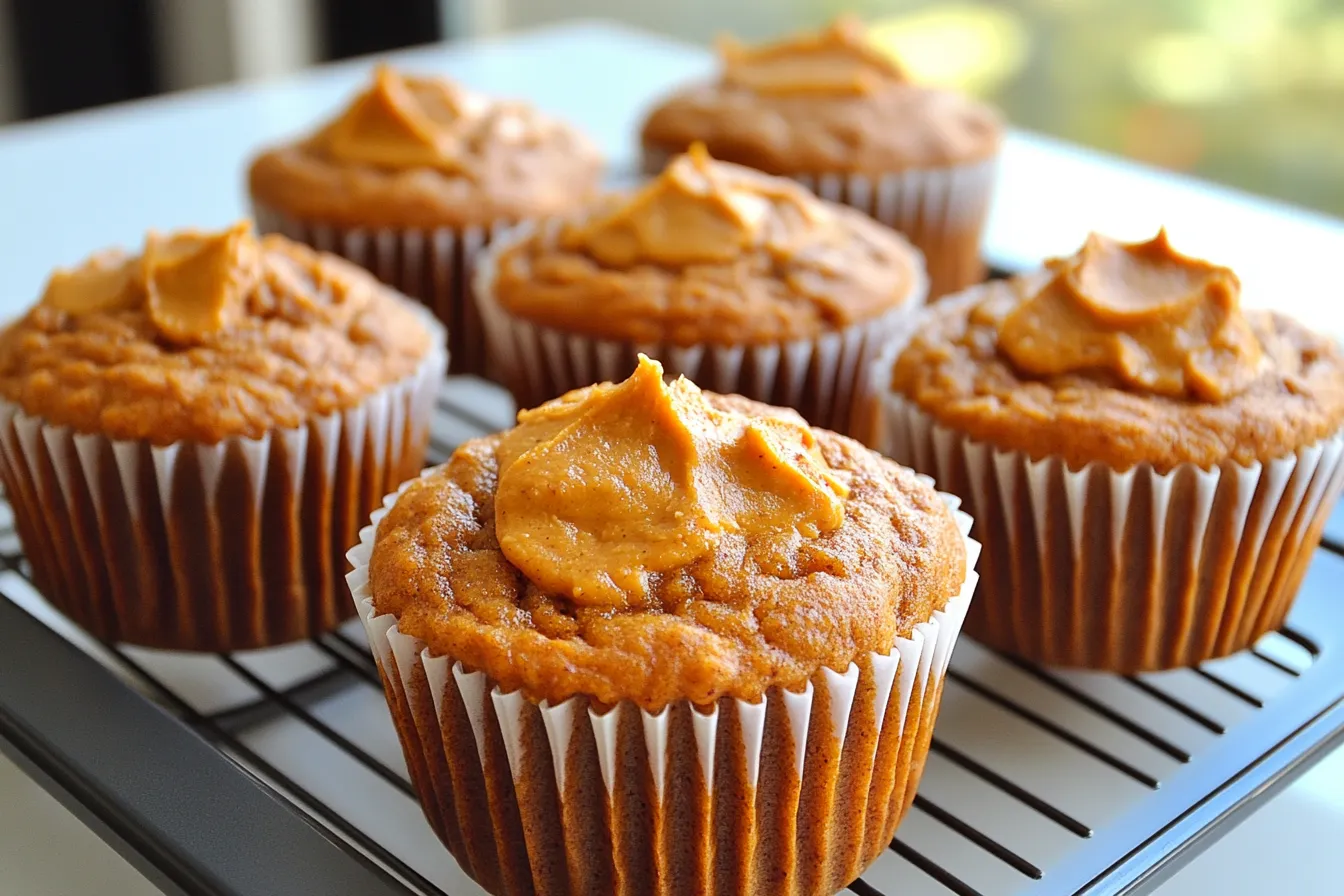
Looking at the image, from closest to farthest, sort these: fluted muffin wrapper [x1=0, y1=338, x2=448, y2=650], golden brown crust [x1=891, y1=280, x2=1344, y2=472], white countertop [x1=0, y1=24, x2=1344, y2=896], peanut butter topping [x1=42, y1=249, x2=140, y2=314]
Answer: golden brown crust [x1=891, y1=280, x2=1344, y2=472] < fluted muffin wrapper [x1=0, y1=338, x2=448, y2=650] < peanut butter topping [x1=42, y1=249, x2=140, y2=314] < white countertop [x1=0, y1=24, x2=1344, y2=896]

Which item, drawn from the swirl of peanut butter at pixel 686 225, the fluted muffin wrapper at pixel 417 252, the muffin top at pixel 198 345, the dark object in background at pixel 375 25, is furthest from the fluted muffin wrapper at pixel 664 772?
the dark object in background at pixel 375 25

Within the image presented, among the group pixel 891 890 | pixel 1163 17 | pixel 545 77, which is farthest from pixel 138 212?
pixel 1163 17

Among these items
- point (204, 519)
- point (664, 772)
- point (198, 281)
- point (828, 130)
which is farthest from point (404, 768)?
point (828, 130)

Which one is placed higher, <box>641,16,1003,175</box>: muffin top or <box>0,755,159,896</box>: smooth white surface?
<box>641,16,1003,175</box>: muffin top

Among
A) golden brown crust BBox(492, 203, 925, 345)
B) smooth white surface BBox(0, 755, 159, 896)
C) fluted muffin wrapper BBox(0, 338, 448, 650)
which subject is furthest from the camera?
golden brown crust BBox(492, 203, 925, 345)

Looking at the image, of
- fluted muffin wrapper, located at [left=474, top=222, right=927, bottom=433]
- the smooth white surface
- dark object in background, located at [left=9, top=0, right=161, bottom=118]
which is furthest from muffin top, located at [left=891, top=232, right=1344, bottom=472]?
dark object in background, located at [left=9, top=0, right=161, bottom=118]

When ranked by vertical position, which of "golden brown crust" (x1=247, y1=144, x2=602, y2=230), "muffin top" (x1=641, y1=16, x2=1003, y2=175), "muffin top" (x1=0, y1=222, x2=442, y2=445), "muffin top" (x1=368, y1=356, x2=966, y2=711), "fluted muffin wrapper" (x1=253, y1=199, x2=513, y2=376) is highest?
"muffin top" (x1=368, y1=356, x2=966, y2=711)

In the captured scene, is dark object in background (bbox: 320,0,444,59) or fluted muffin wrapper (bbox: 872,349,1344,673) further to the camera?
dark object in background (bbox: 320,0,444,59)

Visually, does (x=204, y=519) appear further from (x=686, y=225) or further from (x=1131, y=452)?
(x=1131, y=452)

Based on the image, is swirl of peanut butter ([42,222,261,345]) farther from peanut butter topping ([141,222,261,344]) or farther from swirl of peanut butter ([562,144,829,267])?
swirl of peanut butter ([562,144,829,267])
